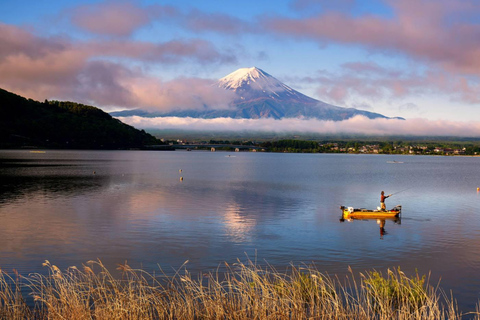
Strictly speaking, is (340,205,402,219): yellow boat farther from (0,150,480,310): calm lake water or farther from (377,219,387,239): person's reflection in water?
(0,150,480,310): calm lake water

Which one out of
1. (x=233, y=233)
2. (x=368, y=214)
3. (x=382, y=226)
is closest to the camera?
(x=233, y=233)

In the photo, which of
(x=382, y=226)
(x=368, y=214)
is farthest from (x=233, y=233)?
(x=368, y=214)

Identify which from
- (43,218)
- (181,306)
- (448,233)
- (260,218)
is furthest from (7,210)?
(448,233)

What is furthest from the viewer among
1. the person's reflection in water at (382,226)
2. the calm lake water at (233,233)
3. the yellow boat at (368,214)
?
the yellow boat at (368,214)

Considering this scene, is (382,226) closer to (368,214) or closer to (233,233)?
(368,214)

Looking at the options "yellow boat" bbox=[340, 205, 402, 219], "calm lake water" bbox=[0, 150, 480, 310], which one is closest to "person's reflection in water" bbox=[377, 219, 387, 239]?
"calm lake water" bbox=[0, 150, 480, 310]

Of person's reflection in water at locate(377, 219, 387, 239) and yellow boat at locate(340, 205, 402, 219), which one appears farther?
yellow boat at locate(340, 205, 402, 219)

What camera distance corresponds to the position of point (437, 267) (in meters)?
22.3

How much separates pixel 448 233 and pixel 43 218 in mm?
31901

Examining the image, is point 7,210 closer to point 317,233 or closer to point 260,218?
point 260,218

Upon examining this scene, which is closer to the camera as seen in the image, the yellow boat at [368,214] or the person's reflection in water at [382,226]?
the person's reflection in water at [382,226]

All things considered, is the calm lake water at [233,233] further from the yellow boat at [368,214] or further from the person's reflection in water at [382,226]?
the yellow boat at [368,214]

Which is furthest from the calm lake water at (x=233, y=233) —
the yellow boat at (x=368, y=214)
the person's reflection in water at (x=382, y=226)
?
the yellow boat at (x=368, y=214)

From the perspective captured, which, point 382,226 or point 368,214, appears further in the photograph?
point 368,214
